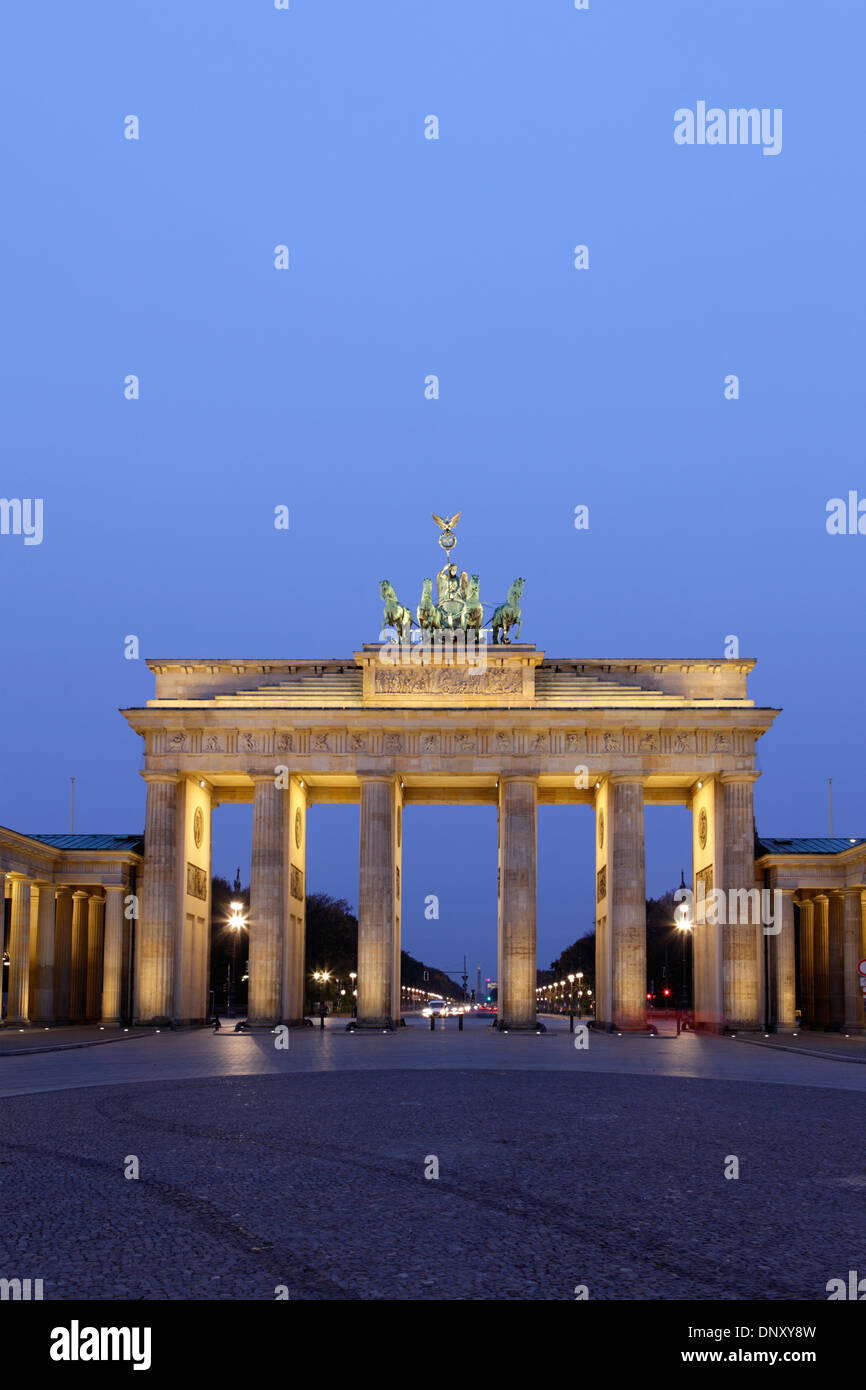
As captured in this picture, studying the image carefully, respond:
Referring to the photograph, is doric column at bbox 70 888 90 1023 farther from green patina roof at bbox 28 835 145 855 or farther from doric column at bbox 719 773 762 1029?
doric column at bbox 719 773 762 1029

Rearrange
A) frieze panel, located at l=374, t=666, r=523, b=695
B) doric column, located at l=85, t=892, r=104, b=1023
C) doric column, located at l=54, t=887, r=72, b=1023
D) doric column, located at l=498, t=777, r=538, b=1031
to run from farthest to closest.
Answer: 1. doric column, located at l=85, t=892, r=104, b=1023
2. doric column, located at l=54, t=887, r=72, b=1023
3. frieze panel, located at l=374, t=666, r=523, b=695
4. doric column, located at l=498, t=777, r=538, b=1031

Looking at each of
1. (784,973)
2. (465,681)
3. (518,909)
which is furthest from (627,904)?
(465,681)

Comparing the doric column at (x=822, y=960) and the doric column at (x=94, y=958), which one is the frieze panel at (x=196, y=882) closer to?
the doric column at (x=94, y=958)

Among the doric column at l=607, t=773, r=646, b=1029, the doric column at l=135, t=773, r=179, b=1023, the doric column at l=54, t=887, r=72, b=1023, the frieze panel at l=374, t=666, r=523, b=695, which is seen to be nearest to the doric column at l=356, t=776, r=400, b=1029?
the frieze panel at l=374, t=666, r=523, b=695

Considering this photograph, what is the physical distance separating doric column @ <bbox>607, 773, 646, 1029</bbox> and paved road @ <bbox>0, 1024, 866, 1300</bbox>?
3472 centimetres

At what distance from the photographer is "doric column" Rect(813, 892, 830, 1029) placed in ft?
228

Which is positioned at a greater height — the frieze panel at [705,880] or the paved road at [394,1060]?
the frieze panel at [705,880]

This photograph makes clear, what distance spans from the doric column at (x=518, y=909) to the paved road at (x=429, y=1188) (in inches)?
1358

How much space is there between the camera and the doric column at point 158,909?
64750 millimetres

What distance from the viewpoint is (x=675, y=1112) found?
76.2 ft

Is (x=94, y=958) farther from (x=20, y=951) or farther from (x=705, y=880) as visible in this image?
(x=705, y=880)

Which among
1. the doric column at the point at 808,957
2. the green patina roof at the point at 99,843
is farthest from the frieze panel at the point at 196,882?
the doric column at the point at 808,957
